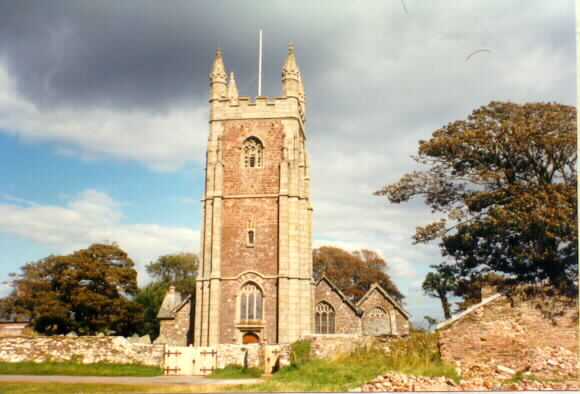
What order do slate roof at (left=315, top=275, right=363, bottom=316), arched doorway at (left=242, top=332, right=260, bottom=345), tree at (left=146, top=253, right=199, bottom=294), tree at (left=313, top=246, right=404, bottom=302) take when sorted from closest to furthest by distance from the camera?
arched doorway at (left=242, top=332, right=260, bottom=345), slate roof at (left=315, top=275, right=363, bottom=316), tree at (left=313, top=246, right=404, bottom=302), tree at (left=146, top=253, right=199, bottom=294)

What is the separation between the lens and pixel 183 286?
2341 inches

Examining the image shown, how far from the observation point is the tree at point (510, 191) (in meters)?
16.8

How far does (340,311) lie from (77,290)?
16344 millimetres

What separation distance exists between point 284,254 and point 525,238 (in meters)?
16.4

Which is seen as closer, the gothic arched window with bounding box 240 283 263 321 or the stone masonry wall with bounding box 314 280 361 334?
the gothic arched window with bounding box 240 283 263 321

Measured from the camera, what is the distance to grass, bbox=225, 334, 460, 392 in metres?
13.9

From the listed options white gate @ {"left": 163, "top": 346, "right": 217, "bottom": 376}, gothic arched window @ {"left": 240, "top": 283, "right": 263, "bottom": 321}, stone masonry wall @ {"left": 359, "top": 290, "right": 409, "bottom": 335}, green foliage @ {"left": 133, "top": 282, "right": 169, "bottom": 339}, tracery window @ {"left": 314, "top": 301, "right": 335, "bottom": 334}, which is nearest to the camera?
white gate @ {"left": 163, "top": 346, "right": 217, "bottom": 376}

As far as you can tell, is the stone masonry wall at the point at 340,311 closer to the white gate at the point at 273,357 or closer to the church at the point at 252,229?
the church at the point at 252,229

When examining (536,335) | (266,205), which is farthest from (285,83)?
(536,335)

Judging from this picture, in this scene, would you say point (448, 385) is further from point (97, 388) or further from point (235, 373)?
point (235, 373)

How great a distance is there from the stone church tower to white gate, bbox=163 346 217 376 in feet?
35.6

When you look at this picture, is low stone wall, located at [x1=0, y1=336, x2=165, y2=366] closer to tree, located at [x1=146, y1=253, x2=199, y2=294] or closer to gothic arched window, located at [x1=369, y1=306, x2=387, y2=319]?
gothic arched window, located at [x1=369, y1=306, x2=387, y2=319]

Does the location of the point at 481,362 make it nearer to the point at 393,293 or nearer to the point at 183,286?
the point at 393,293

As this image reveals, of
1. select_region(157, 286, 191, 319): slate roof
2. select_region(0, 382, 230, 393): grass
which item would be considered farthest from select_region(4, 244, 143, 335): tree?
select_region(0, 382, 230, 393): grass
